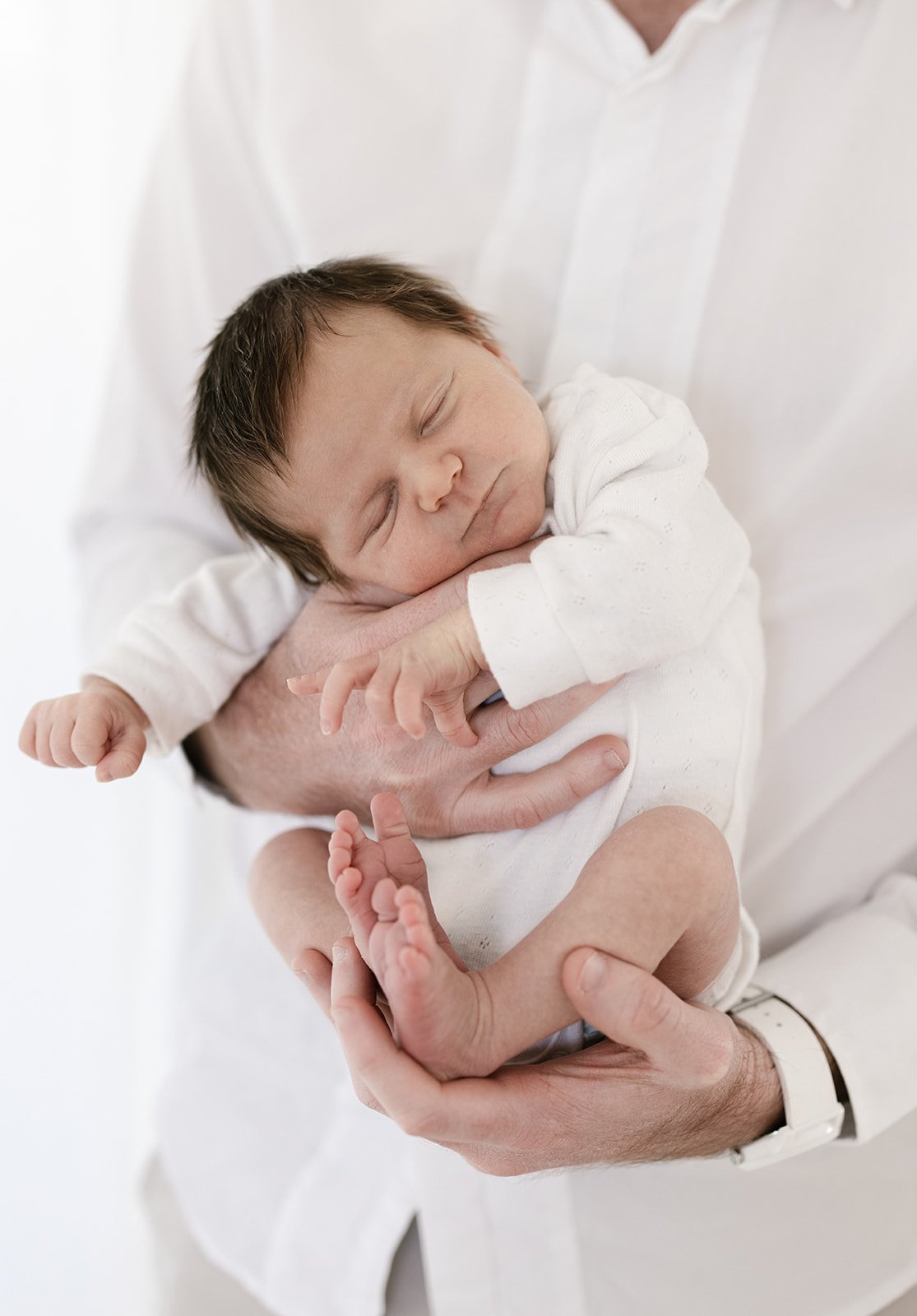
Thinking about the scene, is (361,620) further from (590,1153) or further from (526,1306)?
(526,1306)

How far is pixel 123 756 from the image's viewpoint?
941 millimetres

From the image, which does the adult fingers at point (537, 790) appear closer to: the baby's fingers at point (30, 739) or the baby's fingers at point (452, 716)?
the baby's fingers at point (452, 716)

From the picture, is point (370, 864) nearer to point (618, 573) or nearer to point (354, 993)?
point (354, 993)

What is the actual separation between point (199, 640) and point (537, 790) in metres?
0.40

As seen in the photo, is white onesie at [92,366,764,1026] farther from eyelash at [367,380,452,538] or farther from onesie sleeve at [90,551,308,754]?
eyelash at [367,380,452,538]

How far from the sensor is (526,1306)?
1057 mm

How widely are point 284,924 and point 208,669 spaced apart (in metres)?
0.28

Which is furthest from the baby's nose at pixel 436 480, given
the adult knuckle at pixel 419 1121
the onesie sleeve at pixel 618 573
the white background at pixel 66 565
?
the white background at pixel 66 565

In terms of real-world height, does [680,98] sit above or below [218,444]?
above

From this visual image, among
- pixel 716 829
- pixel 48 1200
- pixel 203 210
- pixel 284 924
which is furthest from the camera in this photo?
pixel 48 1200

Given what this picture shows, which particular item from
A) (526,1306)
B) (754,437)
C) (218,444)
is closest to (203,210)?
(218,444)

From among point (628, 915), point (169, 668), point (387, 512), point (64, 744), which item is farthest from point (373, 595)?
point (628, 915)

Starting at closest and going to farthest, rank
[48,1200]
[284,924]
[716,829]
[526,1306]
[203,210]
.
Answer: [716,829], [284,924], [526,1306], [203,210], [48,1200]

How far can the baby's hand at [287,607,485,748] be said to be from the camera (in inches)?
29.6
